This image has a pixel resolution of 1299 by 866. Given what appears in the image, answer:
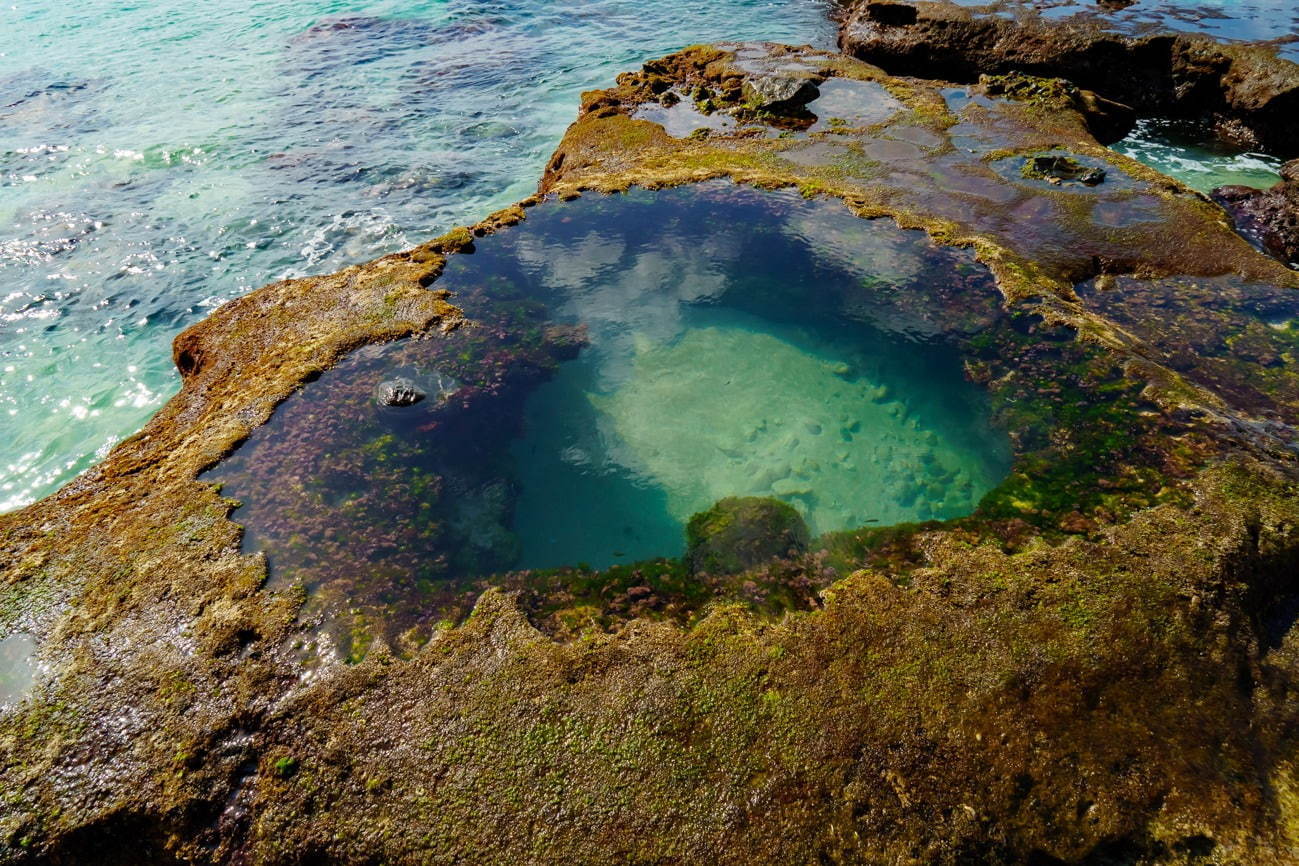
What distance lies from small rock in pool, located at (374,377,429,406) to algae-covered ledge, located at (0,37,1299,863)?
Answer: 1.93m

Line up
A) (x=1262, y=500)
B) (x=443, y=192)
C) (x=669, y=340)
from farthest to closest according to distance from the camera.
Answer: (x=443, y=192) < (x=669, y=340) < (x=1262, y=500)

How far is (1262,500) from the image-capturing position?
9.16 meters

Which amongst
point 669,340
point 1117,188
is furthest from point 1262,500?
point 1117,188

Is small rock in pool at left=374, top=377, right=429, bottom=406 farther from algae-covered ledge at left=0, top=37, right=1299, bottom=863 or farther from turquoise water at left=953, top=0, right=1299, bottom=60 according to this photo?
turquoise water at left=953, top=0, right=1299, bottom=60

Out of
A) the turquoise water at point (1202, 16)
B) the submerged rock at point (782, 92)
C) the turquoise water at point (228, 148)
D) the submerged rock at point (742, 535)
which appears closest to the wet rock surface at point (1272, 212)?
the turquoise water at point (1202, 16)

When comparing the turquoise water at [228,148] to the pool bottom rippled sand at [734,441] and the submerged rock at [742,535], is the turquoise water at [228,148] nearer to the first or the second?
the pool bottom rippled sand at [734,441]

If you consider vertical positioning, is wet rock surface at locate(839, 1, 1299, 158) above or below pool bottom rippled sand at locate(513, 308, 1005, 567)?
A: above

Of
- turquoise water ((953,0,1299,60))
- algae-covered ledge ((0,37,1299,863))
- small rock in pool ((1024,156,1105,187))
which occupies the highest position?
turquoise water ((953,0,1299,60))

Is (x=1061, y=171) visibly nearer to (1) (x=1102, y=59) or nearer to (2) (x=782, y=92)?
(2) (x=782, y=92)

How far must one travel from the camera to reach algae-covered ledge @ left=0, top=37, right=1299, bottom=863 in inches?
268

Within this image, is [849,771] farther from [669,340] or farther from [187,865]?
[669,340]

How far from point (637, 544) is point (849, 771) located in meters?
4.37

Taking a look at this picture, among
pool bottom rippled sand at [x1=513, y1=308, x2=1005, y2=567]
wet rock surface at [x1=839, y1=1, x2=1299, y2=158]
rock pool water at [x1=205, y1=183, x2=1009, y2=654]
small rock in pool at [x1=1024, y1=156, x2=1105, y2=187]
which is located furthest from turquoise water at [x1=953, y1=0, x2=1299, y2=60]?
pool bottom rippled sand at [x1=513, y1=308, x2=1005, y2=567]

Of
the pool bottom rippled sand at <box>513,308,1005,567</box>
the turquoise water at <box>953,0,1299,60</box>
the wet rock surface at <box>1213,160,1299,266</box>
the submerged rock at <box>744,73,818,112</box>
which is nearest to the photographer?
the pool bottom rippled sand at <box>513,308,1005,567</box>
